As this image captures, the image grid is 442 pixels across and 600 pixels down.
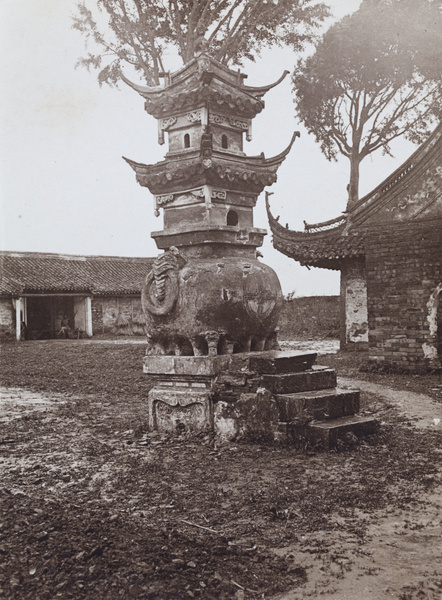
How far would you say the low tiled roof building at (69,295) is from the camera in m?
28.5

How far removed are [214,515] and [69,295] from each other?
26.3 metres

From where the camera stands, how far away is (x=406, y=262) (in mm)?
12625

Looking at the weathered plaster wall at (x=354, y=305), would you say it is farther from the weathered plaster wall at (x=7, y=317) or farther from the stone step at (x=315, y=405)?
the weathered plaster wall at (x=7, y=317)

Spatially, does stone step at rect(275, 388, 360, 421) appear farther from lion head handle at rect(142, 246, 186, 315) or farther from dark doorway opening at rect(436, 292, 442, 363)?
dark doorway opening at rect(436, 292, 442, 363)

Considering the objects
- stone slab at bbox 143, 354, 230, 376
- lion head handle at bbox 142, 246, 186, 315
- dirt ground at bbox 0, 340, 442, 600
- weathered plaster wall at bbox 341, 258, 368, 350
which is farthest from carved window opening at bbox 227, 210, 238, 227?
weathered plaster wall at bbox 341, 258, 368, 350

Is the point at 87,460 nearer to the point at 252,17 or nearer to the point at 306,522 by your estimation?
the point at 306,522

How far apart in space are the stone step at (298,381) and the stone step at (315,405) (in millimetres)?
88

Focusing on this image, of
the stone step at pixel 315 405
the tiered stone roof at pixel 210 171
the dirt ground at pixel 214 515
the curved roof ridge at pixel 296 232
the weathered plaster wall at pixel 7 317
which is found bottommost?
the dirt ground at pixel 214 515

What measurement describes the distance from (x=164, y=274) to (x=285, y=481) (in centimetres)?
329

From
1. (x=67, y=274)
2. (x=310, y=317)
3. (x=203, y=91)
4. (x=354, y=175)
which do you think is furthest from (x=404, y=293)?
(x=67, y=274)

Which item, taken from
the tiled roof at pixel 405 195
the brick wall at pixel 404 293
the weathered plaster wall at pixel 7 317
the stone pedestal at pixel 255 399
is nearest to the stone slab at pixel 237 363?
the stone pedestal at pixel 255 399

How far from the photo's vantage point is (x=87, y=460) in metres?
6.12

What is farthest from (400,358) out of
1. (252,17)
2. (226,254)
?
(252,17)

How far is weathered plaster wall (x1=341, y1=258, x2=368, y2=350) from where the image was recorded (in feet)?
57.5
